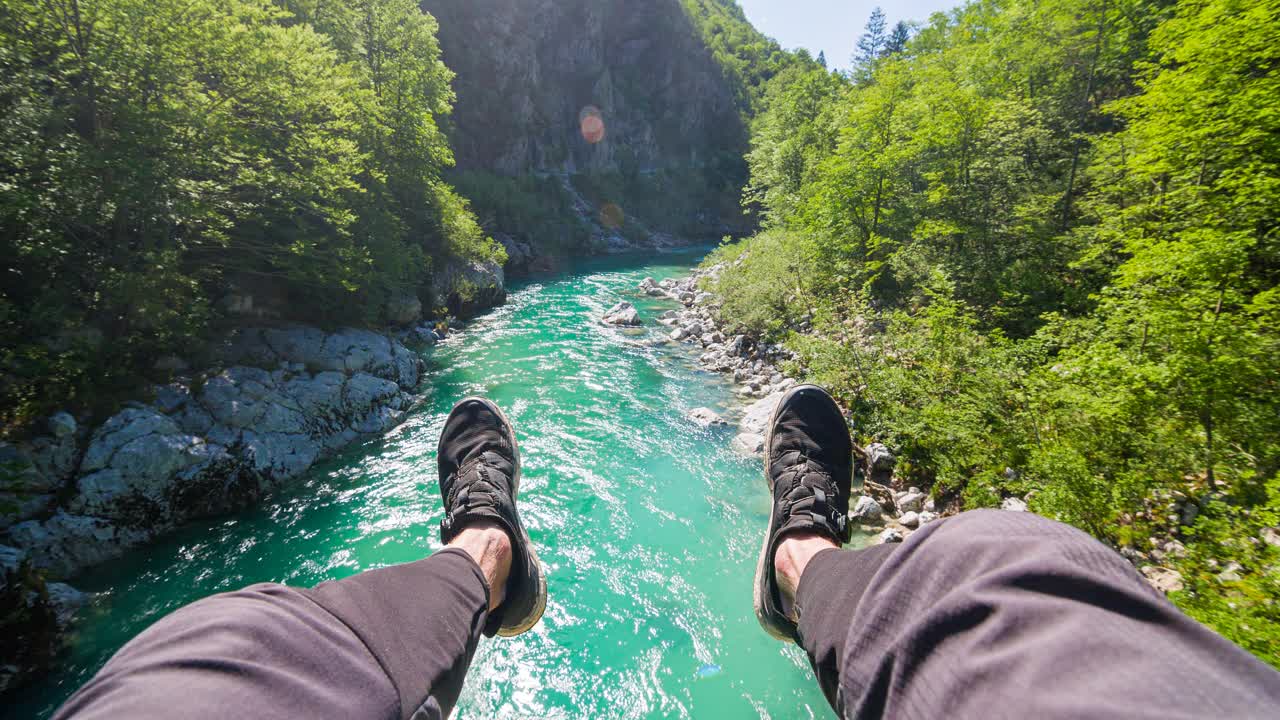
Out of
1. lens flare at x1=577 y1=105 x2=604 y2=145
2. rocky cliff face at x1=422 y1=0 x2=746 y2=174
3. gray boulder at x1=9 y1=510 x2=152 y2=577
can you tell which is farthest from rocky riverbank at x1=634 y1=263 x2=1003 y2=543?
lens flare at x1=577 y1=105 x2=604 y2=145

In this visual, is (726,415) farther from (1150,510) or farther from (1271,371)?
(1271,371)

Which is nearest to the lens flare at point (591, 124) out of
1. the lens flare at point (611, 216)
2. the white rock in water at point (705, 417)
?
the lens flare at point (611, 216)

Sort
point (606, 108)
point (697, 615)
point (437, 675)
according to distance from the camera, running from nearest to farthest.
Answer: point (437, 675) → point (697, 615) → point (606, 108)

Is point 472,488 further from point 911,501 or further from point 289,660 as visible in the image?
point 911,501

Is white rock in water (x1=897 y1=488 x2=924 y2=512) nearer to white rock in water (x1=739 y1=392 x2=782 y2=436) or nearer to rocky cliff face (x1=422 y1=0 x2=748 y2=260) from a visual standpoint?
white rock in water (x1=739 y1=392 x2=782 y2=436)

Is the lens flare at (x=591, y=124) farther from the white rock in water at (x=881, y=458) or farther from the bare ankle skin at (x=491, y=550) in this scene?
the bare ankle skin at (x=491, y=550)

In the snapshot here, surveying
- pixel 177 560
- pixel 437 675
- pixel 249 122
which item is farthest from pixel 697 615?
pixel 249 122
